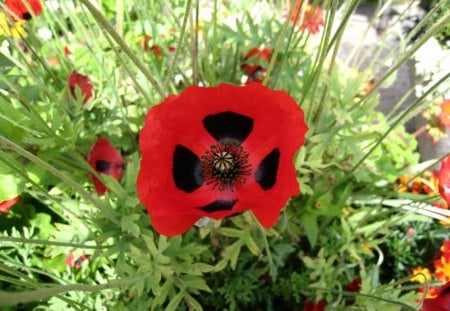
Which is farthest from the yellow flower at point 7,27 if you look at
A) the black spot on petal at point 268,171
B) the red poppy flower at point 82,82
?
the black spot on petal at point 268,171

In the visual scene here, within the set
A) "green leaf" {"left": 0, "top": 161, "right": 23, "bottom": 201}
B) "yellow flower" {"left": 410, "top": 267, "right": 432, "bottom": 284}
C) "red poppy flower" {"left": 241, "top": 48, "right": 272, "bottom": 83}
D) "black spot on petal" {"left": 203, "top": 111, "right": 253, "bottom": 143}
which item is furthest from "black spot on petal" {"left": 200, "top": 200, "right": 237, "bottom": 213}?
"yellow flower" {"left": 410, "top": 267, "right": 432, "bottom": 284}

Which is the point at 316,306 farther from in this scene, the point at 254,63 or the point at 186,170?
the point at 254,63

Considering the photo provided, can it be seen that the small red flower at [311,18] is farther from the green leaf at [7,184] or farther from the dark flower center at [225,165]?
the green leaf at [7,184]

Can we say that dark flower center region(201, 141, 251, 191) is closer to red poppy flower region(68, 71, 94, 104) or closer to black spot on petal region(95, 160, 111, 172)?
black spot on petal region(95, 160, 111, 172)

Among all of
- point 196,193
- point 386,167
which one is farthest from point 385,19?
point 196,193

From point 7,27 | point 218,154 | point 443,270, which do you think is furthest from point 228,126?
point 443,270
